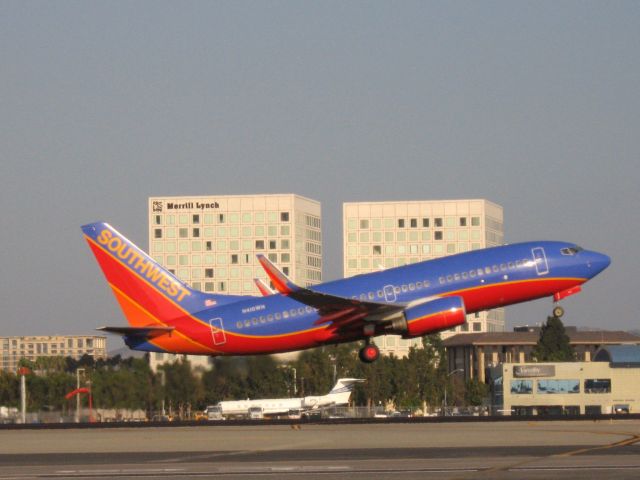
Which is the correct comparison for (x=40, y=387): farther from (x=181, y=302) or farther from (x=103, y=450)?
(x=103, y=450)

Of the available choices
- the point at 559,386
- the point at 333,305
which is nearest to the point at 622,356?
the point at 559,386

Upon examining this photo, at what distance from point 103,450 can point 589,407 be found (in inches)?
3405

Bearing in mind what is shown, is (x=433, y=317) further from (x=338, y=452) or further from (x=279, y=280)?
(x=338, y=452)

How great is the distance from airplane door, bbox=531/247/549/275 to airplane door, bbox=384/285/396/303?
23.2ft

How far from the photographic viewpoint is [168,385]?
69.1 m

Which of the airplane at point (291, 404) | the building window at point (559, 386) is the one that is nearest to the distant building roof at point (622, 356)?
the building window at point (559, 386)

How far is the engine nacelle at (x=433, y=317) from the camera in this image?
61.9m

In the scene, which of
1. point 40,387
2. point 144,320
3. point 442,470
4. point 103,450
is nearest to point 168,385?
point 144,320

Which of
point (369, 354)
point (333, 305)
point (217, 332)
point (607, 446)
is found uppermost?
point (333, 305)

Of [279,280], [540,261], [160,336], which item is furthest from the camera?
[160,336]

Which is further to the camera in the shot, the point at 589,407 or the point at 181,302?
the point at 589,407

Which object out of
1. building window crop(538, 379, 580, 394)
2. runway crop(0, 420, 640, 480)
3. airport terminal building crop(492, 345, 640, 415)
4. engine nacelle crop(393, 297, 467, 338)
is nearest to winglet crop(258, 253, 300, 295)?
engine nacelle crop(393, 297, 467, 338)

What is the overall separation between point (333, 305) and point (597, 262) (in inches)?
Answer: 521

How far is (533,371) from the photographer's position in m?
130
